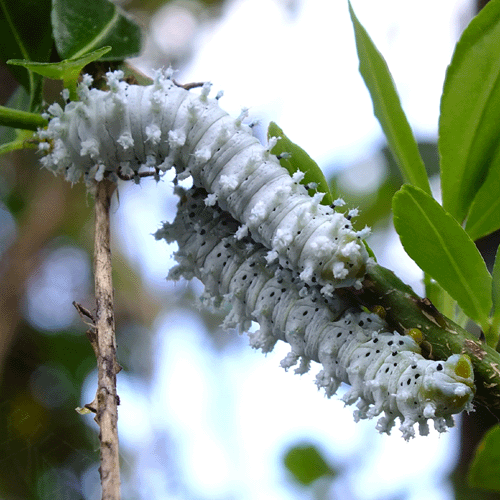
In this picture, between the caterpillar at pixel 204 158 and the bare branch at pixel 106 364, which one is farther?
the caterpillar at pixel 204 158

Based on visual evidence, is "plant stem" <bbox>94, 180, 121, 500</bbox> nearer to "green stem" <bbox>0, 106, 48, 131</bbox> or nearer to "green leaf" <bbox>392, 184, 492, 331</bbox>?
"green stem" <bbox>0, 106, 48, 131</bbox>

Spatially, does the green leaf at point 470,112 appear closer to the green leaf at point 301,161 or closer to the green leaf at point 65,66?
the green leaf at point 301,161

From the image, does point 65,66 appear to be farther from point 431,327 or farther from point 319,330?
point 431,327

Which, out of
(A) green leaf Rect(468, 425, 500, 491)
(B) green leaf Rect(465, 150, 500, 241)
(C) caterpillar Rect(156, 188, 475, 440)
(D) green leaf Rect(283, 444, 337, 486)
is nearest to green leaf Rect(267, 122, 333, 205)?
(C) caterpillar Rect(156, 188, 475, 440)

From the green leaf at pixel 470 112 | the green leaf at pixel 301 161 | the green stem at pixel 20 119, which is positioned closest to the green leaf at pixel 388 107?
the green leaf at pixel 470 112

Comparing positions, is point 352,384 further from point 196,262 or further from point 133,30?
point 133,30

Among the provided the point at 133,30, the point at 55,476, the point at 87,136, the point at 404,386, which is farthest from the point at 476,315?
the point at 55,476

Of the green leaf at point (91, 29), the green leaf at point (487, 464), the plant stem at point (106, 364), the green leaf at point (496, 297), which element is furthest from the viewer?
the green leaf at point (487, 464)

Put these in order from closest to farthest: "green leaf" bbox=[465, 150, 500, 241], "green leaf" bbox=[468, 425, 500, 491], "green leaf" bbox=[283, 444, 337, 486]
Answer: "green leaf" bbox=[465, 150, 500, 241]
"green leaf" bbox=[468, 425, 500, 491]
"green leaf" bbox=[283, 444, 337, 486]
